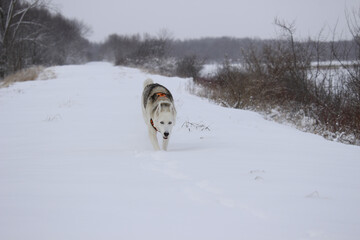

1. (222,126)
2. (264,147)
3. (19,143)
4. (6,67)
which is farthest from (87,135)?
(6,67)

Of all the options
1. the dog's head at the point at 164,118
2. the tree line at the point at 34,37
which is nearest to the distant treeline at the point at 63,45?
the tree line at the point at 34,37

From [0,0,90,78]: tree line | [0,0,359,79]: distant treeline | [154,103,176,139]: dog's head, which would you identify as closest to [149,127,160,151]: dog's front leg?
[154,103,176,139]: dog's head

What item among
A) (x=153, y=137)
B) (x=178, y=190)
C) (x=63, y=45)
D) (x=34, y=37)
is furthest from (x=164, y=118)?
(x=63, y=45)

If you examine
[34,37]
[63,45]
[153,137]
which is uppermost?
[63,45]

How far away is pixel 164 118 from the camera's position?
4.17 m

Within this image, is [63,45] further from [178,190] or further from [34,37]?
[178,190]

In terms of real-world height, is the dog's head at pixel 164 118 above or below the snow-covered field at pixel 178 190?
above

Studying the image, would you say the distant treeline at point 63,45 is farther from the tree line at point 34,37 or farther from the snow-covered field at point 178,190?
the snow-covered field at point 178,190

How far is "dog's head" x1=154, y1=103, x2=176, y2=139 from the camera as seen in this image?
4.11 m

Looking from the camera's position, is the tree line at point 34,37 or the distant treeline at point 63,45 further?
the tree line at point 34,37

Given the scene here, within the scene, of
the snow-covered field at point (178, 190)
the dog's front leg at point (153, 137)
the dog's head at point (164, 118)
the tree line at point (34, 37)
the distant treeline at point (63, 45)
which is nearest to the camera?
the snow-covered field at point (178, 190)

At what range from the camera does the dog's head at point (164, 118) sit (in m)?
4.11

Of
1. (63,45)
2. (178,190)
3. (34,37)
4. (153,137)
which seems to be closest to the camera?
(178,190)

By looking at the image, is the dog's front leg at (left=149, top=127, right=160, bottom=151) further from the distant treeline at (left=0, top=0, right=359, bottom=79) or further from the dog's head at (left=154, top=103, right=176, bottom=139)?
the distant treeline at (left=0, top=0, right=359, bottom=79)
